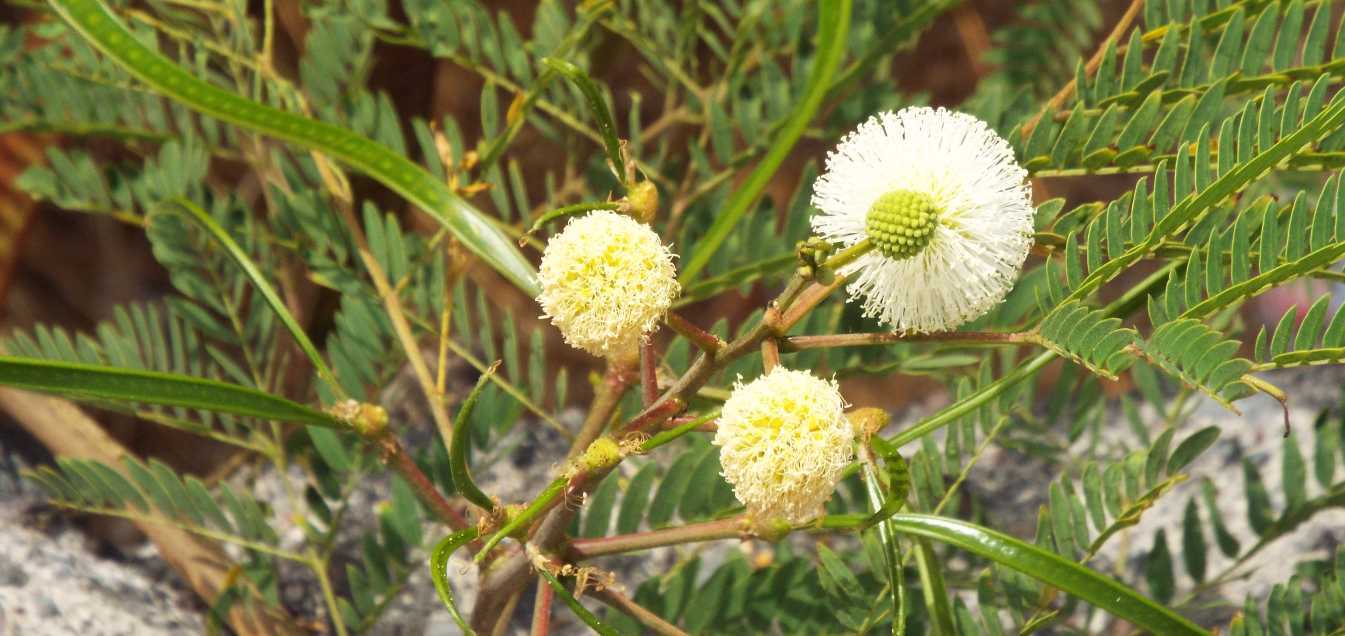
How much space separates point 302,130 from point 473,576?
0.45 metres

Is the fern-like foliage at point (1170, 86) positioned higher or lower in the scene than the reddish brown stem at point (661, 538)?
higher

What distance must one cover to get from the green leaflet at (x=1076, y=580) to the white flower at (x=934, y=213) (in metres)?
0.09

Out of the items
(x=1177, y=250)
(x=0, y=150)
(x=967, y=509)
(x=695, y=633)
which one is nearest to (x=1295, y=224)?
(x=1177, y=250)

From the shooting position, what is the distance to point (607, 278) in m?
0.42

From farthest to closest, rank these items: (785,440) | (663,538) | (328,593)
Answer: (328,593)
(663,538)
(785,440)

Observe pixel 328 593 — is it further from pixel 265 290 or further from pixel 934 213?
pixel 934 213

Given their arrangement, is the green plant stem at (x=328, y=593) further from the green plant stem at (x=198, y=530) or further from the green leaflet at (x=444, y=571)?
the green leaflet at (x=444, y=571)

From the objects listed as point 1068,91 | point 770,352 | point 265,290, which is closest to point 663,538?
point 770,352

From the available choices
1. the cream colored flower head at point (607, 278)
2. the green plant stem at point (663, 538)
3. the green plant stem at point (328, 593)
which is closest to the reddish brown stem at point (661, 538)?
the green plant stem at point (663, 538)

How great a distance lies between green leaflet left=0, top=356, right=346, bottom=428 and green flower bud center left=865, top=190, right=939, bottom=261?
229 mm

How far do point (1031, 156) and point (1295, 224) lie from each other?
14 centimetres

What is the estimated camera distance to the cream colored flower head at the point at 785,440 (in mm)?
397

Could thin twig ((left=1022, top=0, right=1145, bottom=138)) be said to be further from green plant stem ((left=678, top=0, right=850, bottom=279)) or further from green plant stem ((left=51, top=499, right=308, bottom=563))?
green plant stem ((left=51, top=499, right=308, bottom=563))

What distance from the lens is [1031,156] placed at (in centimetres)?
57
